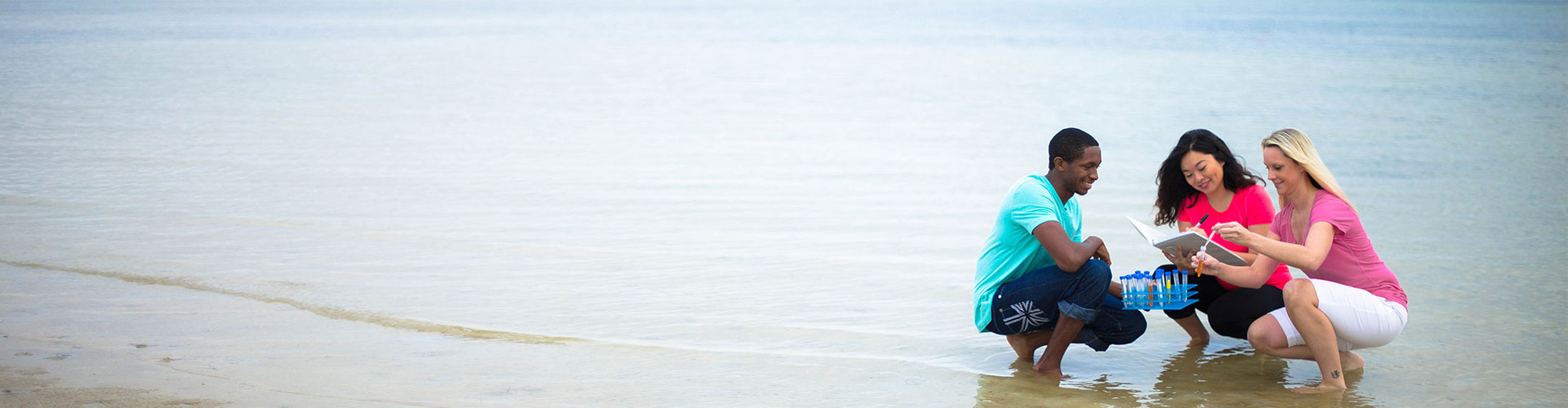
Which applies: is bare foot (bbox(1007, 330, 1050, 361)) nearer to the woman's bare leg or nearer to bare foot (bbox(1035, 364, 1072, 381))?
bare foot (bbox(1035, 364, 1072, 381))

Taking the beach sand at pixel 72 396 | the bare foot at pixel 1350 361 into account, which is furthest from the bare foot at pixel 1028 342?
the beach sand at pixel 72 396

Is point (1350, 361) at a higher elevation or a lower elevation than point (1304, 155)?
lower

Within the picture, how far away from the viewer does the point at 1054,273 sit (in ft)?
15.8

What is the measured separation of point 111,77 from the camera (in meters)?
21.6

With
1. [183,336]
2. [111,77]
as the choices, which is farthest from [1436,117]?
A: [111,77]

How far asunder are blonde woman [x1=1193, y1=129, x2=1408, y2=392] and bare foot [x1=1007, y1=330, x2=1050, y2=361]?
28.5 inches

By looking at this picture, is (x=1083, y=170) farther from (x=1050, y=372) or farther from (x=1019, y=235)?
(x=1050, y=372)

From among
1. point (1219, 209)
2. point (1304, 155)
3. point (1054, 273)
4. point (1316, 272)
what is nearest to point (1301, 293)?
point (1316, 272)

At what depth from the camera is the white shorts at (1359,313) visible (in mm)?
4594

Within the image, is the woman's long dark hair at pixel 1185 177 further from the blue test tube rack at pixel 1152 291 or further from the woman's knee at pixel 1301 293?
the woman's knee at pixel 1301 293

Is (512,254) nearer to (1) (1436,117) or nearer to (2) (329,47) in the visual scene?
(1) (1436,117)

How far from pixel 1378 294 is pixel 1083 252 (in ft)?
3.81

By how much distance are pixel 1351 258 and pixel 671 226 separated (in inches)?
193

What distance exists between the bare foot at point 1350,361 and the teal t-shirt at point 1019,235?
120 cm
